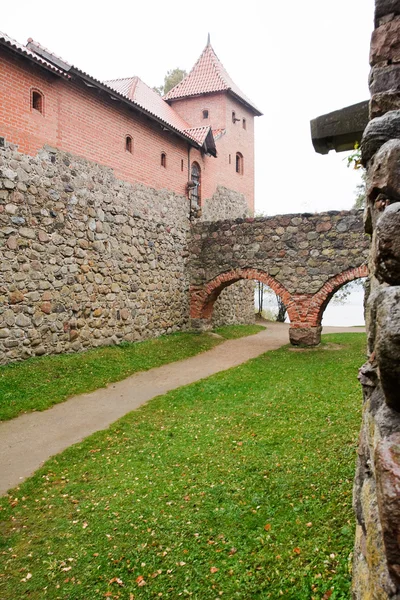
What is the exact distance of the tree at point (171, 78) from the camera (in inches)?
1076

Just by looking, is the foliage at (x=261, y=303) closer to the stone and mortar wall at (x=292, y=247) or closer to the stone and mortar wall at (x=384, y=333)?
the stone and mortar wall at (x=292, y=247)

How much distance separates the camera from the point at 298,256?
12.9 meters

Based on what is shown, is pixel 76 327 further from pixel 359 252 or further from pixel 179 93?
pixel 179 93

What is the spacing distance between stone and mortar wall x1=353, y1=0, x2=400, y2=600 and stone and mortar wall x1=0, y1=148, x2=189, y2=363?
818 cm

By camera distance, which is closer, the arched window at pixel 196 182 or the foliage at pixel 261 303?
the arched window at pixel 196 182

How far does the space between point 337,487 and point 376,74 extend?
139 inches

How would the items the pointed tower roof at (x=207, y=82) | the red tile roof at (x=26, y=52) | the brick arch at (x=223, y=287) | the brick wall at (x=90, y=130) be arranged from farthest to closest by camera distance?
the pointed tower roof at (x=207, y=82) → the brick arch at (x=223, y=287) → the brick wall at (x=90, y=130) → the red tile roof at (x=26, y=52)

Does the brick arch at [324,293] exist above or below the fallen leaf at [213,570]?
above

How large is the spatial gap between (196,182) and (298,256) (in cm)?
547

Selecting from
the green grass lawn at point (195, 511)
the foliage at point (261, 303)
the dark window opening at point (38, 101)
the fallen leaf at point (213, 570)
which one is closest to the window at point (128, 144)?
the dark window opening at point (38, 101)

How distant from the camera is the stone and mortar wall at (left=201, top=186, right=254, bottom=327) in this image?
17.6 metres

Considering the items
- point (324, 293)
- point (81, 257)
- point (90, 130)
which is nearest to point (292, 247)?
point (324, 293)

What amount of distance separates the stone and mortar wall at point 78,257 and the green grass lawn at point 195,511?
373 centimetres

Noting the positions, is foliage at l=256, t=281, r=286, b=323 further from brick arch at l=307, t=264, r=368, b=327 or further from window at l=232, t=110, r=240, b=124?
brick arch at l=307, t=264, r=368, b=327
